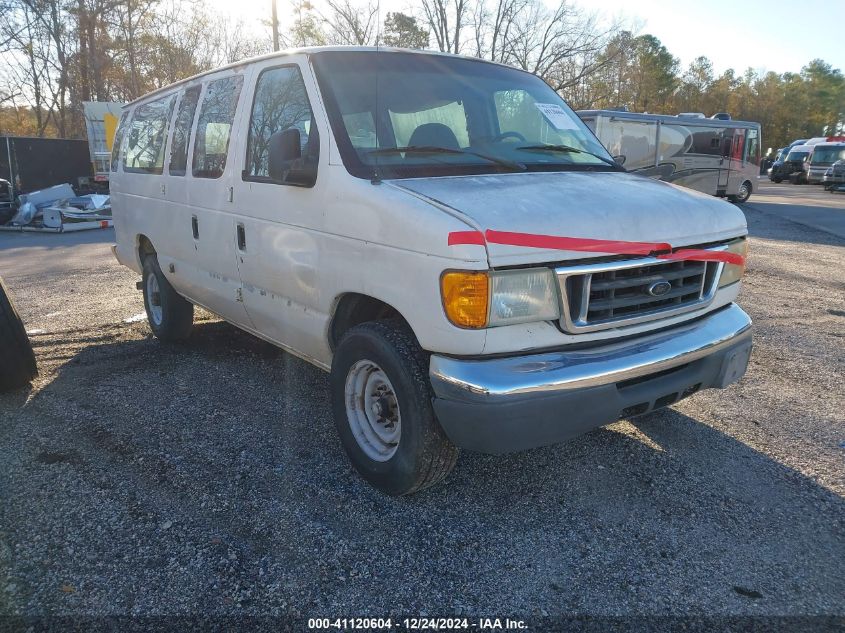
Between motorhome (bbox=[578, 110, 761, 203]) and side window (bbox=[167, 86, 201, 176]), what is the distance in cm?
1463

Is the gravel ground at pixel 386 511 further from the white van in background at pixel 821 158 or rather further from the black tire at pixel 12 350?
the white van in background at pixel 821 158

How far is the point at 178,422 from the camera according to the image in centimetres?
401

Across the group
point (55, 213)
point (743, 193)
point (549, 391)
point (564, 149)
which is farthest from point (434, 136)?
point (743, 193)

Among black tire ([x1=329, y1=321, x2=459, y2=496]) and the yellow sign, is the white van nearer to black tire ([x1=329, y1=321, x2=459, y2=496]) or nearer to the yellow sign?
black tire ([x1=329, y1=321, x2=459, y2=496])

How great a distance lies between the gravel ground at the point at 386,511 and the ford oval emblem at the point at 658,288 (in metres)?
1.05

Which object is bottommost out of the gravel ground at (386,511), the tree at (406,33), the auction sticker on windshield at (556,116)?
the gravel ground at (386,511)

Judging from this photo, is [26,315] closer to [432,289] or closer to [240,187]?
[240,187]

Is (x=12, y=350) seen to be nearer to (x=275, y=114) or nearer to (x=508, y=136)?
(x=275, y=114)

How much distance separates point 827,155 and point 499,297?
39880mm

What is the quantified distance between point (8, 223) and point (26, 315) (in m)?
11.7

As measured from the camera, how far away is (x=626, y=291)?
9.06ft

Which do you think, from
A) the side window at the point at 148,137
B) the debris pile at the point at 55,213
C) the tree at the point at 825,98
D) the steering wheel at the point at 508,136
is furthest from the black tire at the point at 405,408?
the tree at the point at 825,98

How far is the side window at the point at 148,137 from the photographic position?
513 centimetres

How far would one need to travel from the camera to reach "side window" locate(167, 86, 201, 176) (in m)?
4.62
